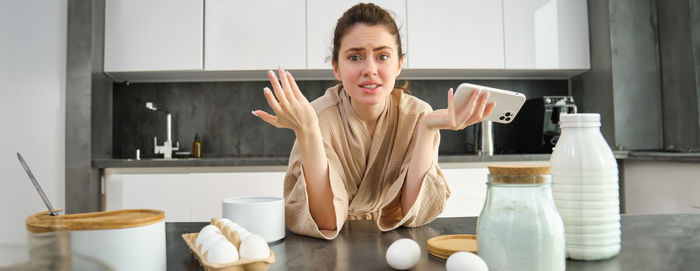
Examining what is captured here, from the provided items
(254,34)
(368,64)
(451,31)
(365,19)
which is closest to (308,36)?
(254,34)

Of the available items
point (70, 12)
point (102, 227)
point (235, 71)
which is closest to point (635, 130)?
point (235, 71)

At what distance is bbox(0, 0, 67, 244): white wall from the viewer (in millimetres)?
2508

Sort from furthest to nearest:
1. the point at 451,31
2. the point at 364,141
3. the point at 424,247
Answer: the point at 451,31 < the point at 364,141 < the point at 424,247

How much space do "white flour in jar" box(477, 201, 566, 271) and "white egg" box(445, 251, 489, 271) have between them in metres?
0.02

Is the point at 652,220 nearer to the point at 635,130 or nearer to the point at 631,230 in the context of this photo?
the point at 631,230

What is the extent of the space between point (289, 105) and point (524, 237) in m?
0.47

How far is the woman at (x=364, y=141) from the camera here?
855 mm

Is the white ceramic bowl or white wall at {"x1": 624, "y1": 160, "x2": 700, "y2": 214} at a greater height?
the white ceramic bowl

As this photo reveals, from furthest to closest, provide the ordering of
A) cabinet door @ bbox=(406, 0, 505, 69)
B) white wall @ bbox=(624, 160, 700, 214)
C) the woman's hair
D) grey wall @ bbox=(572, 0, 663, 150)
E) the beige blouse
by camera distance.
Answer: cabinet door @ bbox=(406, 0, 505, 69), grey wall @ bbox=(572, 0, 663, 150), white wall @ bbox=(624, 160, 700, 214), the woman's hair, the beige blouse

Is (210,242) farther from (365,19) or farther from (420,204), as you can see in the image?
(365,19)

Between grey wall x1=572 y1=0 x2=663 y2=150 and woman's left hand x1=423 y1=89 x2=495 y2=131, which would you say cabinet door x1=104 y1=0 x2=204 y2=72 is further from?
grey wall x1=572 y1=0 x2=663 y2=150

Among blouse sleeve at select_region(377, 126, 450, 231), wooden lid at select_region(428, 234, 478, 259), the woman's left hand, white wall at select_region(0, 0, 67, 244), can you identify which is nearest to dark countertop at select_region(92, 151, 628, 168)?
white wall at select_region(0, 0, 67, 244)

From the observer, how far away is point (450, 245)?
646mm

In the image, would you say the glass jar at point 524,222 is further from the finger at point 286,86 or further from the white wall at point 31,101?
the white wall at point 31,101
